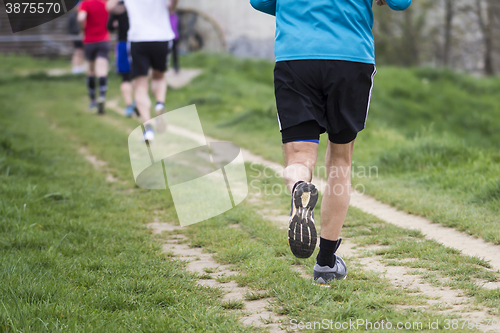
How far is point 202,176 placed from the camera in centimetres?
524

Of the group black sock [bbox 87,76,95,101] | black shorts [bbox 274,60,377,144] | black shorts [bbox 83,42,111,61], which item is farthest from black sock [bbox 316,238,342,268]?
black sock [bbox 87,76,95,101]

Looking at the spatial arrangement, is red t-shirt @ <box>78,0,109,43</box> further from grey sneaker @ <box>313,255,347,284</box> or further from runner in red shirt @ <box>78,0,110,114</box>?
grey sneaker @ <box>313,255,347,284</box>

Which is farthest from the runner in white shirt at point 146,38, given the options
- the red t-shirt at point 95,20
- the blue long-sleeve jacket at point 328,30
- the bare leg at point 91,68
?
the bare leg at point 91,68

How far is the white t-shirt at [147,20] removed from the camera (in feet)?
18.9

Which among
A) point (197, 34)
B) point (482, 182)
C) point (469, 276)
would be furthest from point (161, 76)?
point (197, 34)

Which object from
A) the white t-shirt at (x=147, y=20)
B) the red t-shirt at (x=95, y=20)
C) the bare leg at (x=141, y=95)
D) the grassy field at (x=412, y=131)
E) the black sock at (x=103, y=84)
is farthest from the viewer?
the black sock at (x=103, y=84)

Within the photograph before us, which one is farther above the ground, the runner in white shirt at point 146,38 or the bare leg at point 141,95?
the runner in white shirt at point 146,38

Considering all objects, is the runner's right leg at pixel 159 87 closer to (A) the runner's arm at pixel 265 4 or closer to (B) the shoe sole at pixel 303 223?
(A) the runner's arm at pixel 265 4

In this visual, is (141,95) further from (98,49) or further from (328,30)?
(328,30)

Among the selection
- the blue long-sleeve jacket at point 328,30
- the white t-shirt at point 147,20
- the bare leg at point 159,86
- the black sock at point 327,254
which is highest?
the blue long-sleeve jacket at point 328,30

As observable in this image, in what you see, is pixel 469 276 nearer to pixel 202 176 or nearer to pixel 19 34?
pixel 202 176

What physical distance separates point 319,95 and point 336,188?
493 millimetres

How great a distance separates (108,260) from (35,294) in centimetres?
60

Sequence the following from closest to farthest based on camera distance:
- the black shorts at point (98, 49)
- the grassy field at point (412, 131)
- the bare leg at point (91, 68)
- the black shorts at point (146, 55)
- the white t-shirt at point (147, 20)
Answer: the grassy field at point (412, 131) → the white t-shirt at point (147, 20) → the black shorts at point (146, 55) → the black shorts at point (98, 49) → the bare leg at point (91, 68)
